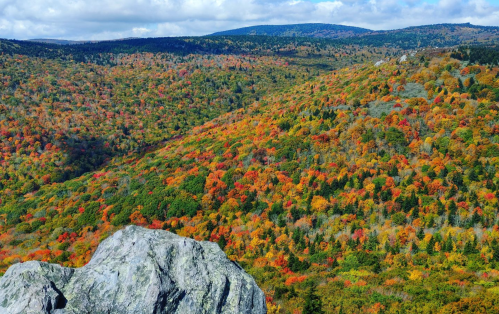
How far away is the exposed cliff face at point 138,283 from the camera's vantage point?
42.2ft

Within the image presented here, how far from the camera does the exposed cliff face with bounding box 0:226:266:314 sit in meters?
12.9

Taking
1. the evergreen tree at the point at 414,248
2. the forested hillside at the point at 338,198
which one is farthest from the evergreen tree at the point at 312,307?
the evergreen tree at the point at 414,248

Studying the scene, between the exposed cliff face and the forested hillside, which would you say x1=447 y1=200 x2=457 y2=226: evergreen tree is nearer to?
the forested hillside

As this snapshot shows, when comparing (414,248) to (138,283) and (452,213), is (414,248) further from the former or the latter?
(138,283)

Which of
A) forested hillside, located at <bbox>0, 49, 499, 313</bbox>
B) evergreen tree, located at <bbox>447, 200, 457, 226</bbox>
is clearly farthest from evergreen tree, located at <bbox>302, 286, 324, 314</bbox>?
evergreen tree, located at <bbox>447, 200, 457, 226</bbox>

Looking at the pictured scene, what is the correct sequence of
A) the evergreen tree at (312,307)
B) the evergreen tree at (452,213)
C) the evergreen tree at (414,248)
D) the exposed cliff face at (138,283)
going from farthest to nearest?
the evergreen tree at (452,213) → the evergreen tree at (414,248) → the evergreen tree at (312,307) → the exposed cliff face at (138,283)

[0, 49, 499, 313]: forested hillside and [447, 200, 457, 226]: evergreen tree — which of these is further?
[447, 200, 457, 226]: evergreen tree

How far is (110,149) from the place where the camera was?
149 meters

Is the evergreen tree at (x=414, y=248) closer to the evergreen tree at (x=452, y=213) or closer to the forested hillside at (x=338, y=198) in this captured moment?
the forested hillside at (x=338, y=198)

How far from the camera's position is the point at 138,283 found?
14000mm

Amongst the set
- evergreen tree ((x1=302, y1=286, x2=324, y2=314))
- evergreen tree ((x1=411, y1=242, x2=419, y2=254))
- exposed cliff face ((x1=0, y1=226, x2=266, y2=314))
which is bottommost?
evergreen tree ((x1=411, y1=242, x2=419, y2=254))

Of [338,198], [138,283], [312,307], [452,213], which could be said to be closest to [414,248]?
[452,213]

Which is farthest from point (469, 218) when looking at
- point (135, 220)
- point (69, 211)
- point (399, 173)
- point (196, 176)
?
point (69, 211)

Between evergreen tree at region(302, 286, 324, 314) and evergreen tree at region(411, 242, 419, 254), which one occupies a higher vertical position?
evergreen tree at region(302, 286, 324, 314)
